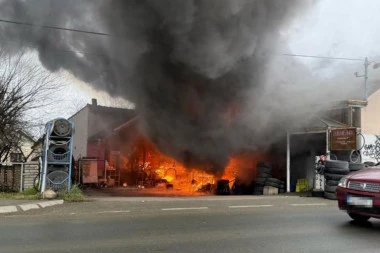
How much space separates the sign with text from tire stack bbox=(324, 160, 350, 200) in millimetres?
998

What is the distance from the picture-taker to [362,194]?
737cm

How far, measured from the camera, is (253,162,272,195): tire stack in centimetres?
1695

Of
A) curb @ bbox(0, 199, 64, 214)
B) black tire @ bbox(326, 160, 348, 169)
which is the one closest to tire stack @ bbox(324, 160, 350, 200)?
black tire @ bbox(326, 160, 348, 169)

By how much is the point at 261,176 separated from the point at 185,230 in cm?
1047

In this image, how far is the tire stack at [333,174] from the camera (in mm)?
13305

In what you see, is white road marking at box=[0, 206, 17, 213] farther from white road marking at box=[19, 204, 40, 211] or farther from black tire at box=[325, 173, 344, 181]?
black tire at box=[325, 173, 344, 181]

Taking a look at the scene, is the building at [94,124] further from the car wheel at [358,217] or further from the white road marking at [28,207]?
the car wheel at [358,217]

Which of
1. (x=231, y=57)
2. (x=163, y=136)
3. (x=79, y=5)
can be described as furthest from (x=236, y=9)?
(x=163, y=136)

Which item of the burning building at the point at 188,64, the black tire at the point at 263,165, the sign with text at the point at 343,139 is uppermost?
the burning building at the point at 188,64

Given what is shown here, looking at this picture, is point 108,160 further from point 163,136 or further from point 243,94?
point 243,94

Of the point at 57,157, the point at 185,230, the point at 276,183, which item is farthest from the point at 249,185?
the point at 185,230

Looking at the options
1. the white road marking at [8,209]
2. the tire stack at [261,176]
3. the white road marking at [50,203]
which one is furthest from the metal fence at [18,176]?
the tire stack at [261,176]

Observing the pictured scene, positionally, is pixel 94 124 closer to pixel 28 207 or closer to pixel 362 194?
pixel 28 207

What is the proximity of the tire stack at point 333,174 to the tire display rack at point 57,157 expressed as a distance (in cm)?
762
